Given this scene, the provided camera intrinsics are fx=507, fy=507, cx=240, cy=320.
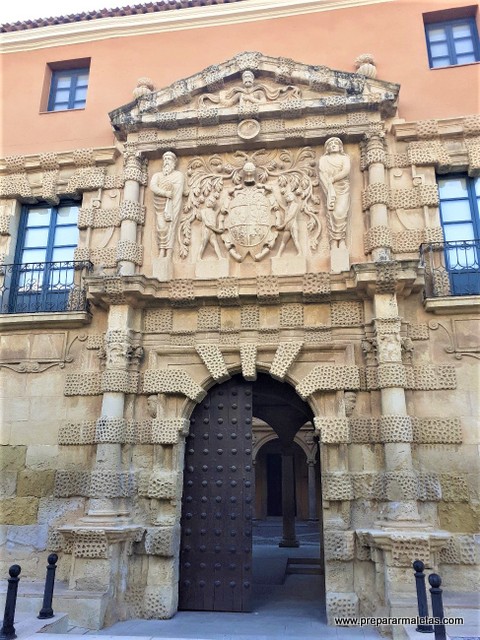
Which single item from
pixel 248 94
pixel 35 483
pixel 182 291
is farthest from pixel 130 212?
pixel 35 483

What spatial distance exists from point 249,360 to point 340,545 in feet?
7.98

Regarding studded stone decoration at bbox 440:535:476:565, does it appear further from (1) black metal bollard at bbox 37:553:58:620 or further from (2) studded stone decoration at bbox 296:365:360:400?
(1) black metal bollard at bbox 37:553:58:620

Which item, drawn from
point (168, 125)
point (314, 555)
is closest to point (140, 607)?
point (314, 555)

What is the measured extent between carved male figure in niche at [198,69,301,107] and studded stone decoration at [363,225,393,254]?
2.54 metres

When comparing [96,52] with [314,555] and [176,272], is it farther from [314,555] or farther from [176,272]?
[314,555]

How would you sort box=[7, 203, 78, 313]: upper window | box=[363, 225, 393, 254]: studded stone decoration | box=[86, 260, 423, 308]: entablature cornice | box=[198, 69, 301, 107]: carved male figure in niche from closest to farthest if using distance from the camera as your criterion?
1. box=[86, 260, 423, 308]: entablature cornice
2. box=[363, 225, 393, 254]: studded stone decoration
3. box=[7, 203, 78, 313]: upper window
4. box=[198, 69, 301, 107]: carved male figure in niche

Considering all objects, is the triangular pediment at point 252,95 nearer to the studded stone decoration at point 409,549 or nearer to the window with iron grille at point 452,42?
the window with iron grille at point 452,42

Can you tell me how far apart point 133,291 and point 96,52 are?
5.26 metres

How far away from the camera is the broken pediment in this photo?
24.4 feet

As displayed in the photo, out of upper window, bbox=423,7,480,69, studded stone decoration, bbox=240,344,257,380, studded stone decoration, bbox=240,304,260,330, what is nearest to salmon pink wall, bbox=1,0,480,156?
upper window, bbox=423,7,480,69

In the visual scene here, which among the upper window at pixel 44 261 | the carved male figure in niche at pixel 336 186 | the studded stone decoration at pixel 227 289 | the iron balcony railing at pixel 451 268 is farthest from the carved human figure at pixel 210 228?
the iron balcony railing at pixel 451 268

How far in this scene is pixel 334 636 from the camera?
520cm

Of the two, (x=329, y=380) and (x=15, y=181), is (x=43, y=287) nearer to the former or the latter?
(x=15, y=181)

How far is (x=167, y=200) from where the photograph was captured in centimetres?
749
